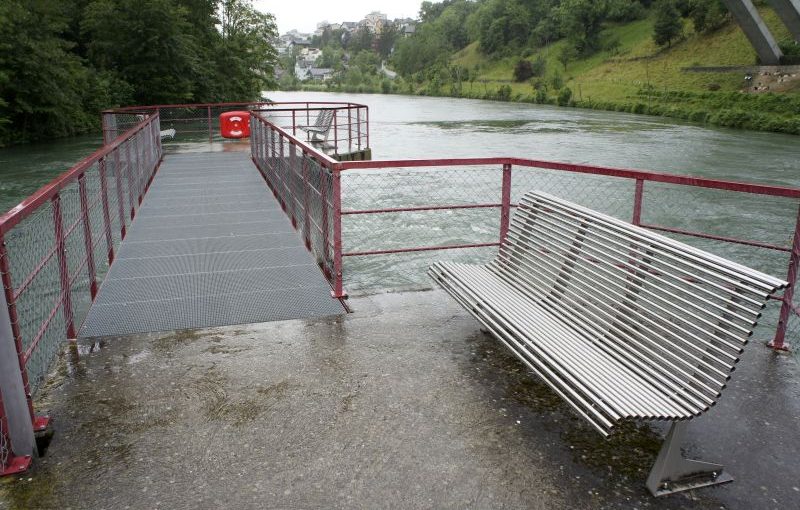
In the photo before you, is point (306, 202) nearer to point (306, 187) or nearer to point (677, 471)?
point (306, 187)

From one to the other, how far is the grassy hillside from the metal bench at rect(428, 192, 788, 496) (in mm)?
34288

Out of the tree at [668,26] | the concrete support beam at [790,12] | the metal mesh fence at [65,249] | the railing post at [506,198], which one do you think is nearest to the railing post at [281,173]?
the metal mesh fence at [65,249]

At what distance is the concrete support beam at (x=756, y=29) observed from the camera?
4425 centimetres

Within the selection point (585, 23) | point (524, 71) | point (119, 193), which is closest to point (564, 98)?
point (524, 71)

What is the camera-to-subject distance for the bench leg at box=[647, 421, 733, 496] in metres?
3.00

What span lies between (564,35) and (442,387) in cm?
11253

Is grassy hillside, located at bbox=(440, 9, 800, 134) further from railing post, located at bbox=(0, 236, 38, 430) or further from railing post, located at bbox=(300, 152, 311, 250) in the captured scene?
railing post, located at bbox=(0, 236, 38, 430)

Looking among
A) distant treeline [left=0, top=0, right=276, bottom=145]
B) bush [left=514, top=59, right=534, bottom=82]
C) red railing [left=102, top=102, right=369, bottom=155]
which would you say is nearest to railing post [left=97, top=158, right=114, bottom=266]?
red railing [left=102, top=102, right=369, bottom=155]

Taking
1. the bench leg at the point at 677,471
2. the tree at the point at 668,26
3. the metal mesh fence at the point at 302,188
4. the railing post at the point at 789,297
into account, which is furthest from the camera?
the tree at the point at 668,26

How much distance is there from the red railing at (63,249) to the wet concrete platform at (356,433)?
479 millimetres

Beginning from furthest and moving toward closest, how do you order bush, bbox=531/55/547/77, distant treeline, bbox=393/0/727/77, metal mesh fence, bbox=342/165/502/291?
bush, bbox=531/55/547/77
distant treeline, bbox=393/0/727/77
metal mesh fence, bbox=342/165/502/291

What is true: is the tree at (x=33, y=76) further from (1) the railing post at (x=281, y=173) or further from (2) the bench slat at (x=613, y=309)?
(2) the bench slat at (x=613, y=309)

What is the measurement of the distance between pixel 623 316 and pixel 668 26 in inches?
3048

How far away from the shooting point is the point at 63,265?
4348mm
